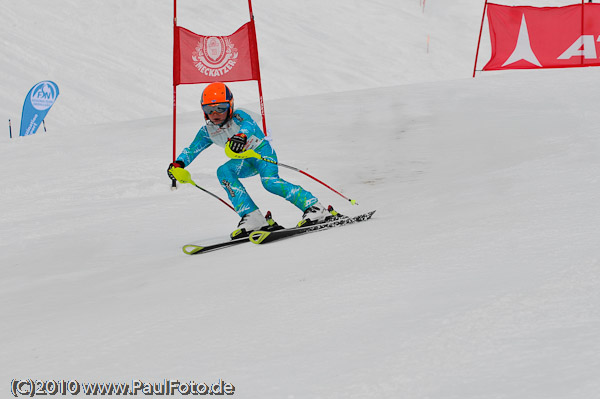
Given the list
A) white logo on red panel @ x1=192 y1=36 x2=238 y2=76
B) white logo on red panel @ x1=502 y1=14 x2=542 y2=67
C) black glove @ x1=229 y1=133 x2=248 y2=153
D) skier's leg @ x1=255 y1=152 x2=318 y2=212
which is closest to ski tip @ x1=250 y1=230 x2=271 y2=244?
skier's leg @ x1=255 y1=152 x2=318 y2=212

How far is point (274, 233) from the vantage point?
4.46 metres

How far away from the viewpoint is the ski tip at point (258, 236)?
174 inches

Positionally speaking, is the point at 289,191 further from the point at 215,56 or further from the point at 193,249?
the point at 215,56

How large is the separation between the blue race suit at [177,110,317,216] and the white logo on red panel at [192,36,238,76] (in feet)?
13.5

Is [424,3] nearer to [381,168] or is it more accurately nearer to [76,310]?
[381,168]

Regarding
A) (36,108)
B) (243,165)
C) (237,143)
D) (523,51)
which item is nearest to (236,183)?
(243,165)

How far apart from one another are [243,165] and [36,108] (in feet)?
36.9

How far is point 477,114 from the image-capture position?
9.50m

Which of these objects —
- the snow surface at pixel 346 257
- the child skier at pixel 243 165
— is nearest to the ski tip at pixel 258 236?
the snow surface at pixel 346 257

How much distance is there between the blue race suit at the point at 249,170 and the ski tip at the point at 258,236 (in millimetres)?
440

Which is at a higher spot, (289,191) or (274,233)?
(289,191)

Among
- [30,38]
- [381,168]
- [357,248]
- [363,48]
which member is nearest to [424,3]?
[363,48]

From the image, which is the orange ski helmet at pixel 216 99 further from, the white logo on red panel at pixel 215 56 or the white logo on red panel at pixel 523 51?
the white logo on red panel at pixel 523 51

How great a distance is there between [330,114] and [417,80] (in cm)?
1477
